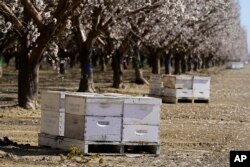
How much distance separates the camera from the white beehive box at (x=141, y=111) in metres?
13.4

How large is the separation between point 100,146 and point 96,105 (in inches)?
34.8

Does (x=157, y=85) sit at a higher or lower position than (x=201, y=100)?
higher

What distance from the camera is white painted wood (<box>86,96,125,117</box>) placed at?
13.1 metres

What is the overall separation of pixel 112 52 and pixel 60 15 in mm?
16352

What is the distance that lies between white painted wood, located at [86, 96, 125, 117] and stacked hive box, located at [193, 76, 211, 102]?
1864 centimetres

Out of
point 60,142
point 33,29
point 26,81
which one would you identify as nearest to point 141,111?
point 60,142

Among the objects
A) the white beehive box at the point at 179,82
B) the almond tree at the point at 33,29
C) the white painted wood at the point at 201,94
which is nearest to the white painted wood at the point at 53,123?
the almond tree at the point at 33,29

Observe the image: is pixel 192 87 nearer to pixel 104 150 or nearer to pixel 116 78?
pixel 116 78

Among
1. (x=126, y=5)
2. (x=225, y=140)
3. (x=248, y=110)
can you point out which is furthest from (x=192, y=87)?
(x=225, y=140)

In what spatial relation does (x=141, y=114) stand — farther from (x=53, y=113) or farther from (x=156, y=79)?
(x=156, y=79)

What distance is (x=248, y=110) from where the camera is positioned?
27.7m

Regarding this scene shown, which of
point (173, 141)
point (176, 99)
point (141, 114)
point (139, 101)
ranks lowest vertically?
point (173, 141)

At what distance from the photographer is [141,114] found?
13500mm

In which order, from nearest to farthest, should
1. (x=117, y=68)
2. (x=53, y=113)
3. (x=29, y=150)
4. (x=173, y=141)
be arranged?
(x=29, y=150)
(x=53, y=113)
(x=173, y=141)
(x=117, y=68)
